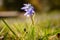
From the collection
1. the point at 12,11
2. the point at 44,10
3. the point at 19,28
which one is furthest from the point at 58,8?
the point at 19,28

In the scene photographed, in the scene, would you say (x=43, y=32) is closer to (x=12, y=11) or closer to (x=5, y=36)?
(x=5, y=36)

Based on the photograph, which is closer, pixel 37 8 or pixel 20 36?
pixel 20 36

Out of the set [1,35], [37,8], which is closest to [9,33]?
[1,35]

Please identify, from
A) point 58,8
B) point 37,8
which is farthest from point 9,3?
point 58,8

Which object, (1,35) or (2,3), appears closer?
(1,35)

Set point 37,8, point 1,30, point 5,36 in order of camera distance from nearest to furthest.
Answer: point 5,36
point 1,30
point 37,8

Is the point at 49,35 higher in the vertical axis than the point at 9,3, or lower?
higher

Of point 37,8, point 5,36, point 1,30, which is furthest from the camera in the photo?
point 37,8

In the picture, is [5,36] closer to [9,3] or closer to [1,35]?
[1,35]

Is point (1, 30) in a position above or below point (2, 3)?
above
